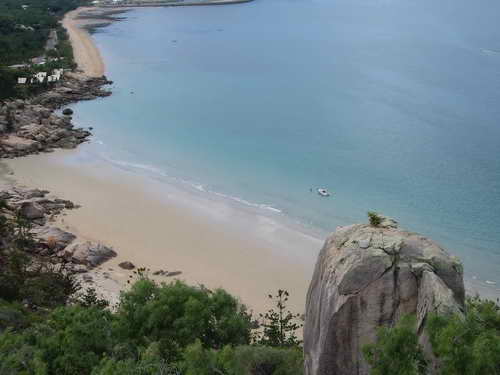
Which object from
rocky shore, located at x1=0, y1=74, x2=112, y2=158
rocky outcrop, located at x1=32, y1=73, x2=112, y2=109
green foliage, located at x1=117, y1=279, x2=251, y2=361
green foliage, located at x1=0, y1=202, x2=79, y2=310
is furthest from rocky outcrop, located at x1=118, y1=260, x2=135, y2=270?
rocky outcrop, located at x1=32, y1=73, x2=112, y2=109

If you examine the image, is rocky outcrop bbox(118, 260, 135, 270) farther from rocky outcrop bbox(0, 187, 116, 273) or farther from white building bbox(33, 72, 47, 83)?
white building bbox(33, 72, 47, 83)

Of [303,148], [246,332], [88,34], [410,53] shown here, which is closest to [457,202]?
[303,148]

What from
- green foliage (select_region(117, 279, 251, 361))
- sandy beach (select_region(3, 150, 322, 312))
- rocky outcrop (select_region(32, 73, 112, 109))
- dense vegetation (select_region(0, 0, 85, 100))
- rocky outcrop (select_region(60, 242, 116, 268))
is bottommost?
sandy beach (select_region(3, 150, 322, 312))

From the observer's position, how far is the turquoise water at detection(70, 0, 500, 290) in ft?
134

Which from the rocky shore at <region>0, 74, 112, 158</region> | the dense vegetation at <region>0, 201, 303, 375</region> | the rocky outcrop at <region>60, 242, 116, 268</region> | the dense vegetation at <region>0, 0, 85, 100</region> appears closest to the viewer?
the dense vegetation at <region>0, 201, 303, 375</region>

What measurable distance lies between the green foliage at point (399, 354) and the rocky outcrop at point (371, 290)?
28.0 inches

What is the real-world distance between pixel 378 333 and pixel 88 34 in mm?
110259

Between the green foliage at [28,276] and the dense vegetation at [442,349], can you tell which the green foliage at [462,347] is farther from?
the green foliage at [28,276]

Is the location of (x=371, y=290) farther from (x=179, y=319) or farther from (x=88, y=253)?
(x=88, y=253)

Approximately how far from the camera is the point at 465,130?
5734cm

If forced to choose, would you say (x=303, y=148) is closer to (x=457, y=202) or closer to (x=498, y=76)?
(x=457, y=202)

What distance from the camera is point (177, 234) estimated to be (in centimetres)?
3447

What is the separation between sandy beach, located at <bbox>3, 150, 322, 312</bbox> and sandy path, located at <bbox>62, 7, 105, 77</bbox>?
3797cm

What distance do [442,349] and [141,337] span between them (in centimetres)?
1074
